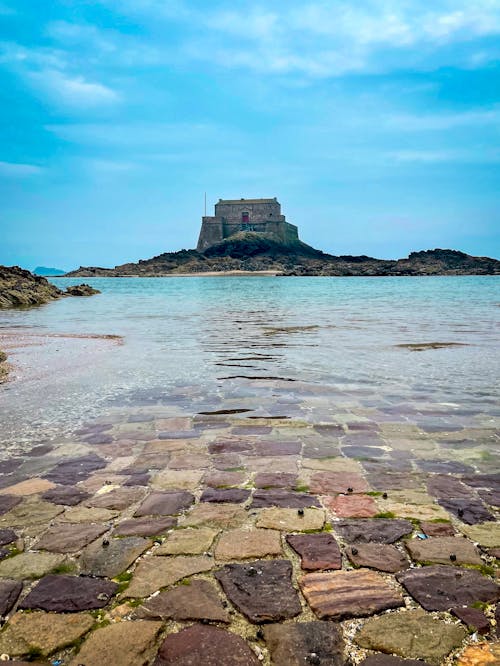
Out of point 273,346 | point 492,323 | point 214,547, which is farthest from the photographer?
point 492,323

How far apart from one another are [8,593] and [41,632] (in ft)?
1.44

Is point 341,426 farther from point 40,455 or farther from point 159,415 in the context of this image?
point 40,455

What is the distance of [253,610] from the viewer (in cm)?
260

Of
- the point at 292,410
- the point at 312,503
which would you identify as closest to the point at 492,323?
the point at 292,410

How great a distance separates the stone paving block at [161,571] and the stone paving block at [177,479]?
45.5 inches

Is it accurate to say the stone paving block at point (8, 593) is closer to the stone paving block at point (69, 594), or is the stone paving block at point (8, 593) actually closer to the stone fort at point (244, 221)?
the stone paving block at point (69, 594)

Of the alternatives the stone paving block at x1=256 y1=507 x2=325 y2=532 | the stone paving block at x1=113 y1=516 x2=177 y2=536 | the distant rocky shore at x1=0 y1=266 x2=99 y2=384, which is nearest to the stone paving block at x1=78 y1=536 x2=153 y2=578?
the stone paving block at x1=113 y1=516 x2=177 y2=536

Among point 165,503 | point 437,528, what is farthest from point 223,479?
point 437,528

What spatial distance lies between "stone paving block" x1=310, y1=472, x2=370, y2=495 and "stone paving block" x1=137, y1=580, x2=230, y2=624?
62.9 inches

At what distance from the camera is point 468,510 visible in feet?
12.3

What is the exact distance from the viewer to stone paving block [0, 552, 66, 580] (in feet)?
9.68

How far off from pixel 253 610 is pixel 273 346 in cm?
1083

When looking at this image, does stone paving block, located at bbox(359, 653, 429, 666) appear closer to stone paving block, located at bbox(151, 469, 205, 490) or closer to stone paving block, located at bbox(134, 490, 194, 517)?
stone paving block, located at bbox(134, 490, 194, 517)

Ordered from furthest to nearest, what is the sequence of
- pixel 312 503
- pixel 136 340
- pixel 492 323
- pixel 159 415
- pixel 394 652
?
pixel 492 323, pixel 136 340, pixel 159 415, pixel 312 503, pixel 394 652
